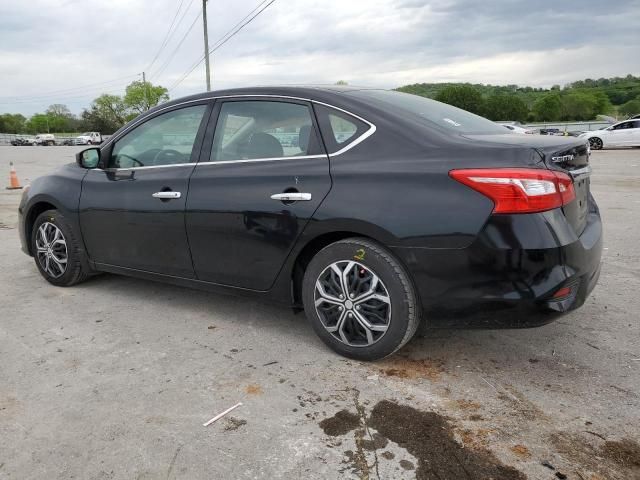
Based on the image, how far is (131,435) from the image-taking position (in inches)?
101

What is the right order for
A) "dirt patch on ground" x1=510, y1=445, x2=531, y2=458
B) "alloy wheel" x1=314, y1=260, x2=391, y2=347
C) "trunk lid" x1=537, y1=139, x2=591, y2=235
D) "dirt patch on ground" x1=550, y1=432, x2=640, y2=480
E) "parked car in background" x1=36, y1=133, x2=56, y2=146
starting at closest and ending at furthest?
1. "dirt patch on ground" x1=550, y1=432, x2=640, y2=480
2. "dirt patch on ground" x1=510, y1=445, x2=531, y2=458
3. "trunk lid" x1=537, y1=139, x2=591, y2=235
4. "alloy wheel" x1=314, y1=260, x2=391, y2=347
5. "parked car in background" x1=36, y1=133, x2=56, y2=146

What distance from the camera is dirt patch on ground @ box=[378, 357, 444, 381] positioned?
3127 millimetres

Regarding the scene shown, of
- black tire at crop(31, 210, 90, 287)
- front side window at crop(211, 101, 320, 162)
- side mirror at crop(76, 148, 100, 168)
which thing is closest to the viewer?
front side window at crop(211, 101, 320, 162)

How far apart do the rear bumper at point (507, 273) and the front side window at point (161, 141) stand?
1.86 meters

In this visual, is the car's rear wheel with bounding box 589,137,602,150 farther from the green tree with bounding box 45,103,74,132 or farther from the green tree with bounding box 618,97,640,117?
the green tree with bounding box 45,103,74,132

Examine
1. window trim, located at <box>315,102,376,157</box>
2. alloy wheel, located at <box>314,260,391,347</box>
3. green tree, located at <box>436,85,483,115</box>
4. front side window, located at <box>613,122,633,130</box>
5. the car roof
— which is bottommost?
alloy wheel, located at <box>314,260,391,347</box>

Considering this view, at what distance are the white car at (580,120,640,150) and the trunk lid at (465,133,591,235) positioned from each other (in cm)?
2457

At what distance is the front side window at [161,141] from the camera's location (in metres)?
3.97

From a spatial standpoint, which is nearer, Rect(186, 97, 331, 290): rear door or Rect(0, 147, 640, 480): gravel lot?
Rect(0, 147, 640, 480): gravel lot

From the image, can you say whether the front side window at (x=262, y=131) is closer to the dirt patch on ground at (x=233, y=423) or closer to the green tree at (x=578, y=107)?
the dirt patch on ground at (x=233, y=423)

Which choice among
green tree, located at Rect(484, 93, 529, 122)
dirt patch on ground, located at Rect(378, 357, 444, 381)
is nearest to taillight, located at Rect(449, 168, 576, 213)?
dirt patch on ground, located at Rect(378, 357, 444, 381)

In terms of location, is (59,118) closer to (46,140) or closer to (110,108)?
(110,108)

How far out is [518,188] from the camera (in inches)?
106

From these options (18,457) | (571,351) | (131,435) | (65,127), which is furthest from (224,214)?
(65,127)
